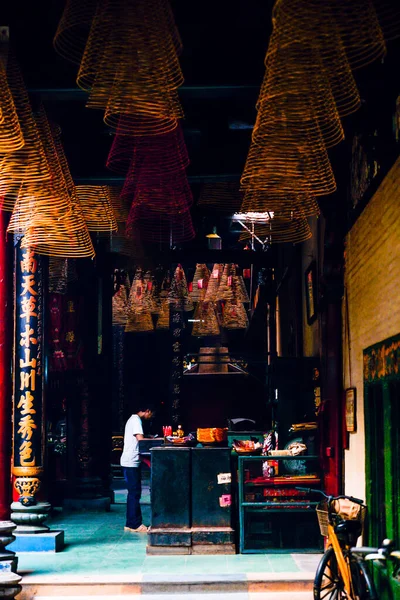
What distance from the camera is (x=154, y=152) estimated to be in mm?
8422

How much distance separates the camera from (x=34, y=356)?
12164 mm

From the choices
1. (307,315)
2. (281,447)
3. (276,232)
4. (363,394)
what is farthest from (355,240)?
(307,315)

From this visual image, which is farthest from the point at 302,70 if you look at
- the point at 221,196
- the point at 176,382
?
the point at 176,382

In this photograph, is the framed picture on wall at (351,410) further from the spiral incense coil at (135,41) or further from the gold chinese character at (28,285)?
the spiral incense coil at (135,41)

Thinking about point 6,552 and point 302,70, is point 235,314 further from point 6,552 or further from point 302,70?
point 302,70

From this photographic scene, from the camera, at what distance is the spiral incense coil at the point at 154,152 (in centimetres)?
830

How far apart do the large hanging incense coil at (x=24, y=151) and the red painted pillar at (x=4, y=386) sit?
3361 millimetres

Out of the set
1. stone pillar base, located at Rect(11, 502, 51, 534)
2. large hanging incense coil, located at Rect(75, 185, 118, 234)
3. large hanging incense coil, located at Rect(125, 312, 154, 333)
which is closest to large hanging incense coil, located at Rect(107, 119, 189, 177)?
large hanging incense coil, located at Rect(75, 185, 118, 234)

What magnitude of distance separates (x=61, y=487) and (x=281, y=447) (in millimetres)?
6037

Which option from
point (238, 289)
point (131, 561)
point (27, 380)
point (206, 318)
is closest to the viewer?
point (131, 561)

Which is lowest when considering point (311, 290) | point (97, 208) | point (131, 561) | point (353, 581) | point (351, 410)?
point (131, 561)

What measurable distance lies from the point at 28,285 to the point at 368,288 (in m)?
4.92

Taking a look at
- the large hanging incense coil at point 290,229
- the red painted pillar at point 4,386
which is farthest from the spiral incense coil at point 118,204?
the large hanging incense coil at point 290,229

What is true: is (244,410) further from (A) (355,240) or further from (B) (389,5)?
(B) (389,5)
